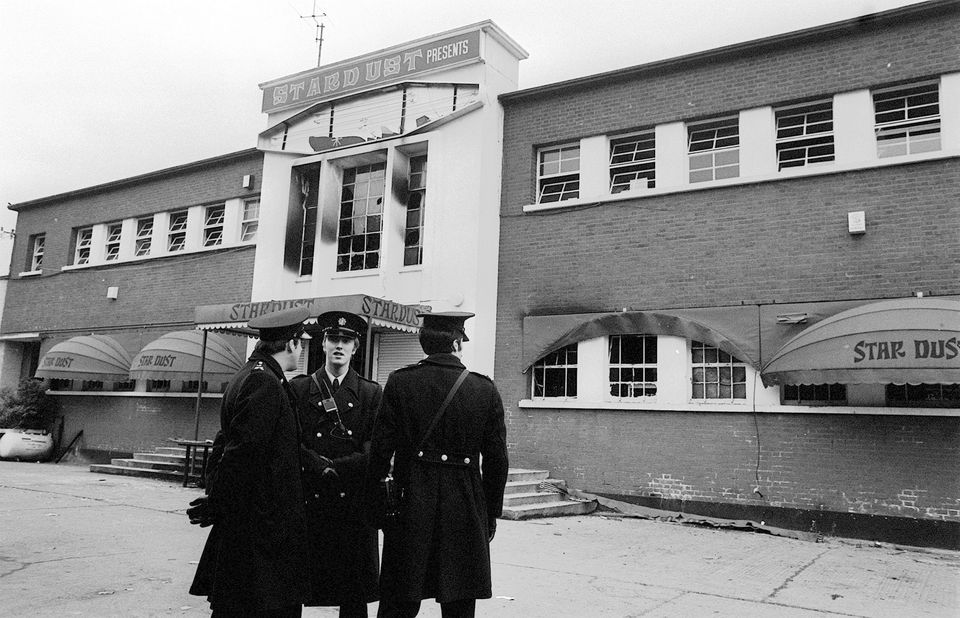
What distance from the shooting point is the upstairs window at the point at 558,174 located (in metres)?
13.2

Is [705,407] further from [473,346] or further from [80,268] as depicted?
[80,268]

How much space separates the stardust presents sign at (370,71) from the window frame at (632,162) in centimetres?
299

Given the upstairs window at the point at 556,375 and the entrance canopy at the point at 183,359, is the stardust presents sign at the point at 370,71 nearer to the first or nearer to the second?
the entrance canopy at the point at 183,359

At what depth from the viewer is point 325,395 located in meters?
4.75

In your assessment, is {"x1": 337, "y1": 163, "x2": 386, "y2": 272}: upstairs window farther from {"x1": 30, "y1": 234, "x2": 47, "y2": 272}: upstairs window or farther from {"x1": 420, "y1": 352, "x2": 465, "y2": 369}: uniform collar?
{"x1": 30, "y1": 234, "x2": 47, "y2": 272}: upstairs window

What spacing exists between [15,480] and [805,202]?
13482 mm

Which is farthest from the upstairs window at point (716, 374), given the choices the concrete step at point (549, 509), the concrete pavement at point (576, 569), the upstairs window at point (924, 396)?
the concrete step at point (549, 509)

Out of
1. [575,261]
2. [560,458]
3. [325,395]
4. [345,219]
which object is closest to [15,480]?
[345,219]

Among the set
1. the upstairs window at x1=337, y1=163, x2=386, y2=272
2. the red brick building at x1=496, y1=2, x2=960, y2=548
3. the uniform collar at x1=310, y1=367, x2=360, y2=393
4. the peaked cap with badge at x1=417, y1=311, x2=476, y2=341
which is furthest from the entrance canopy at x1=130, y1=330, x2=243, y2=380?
the peaked cap with badge at x1=417, y1=311, x2=476, y2=341

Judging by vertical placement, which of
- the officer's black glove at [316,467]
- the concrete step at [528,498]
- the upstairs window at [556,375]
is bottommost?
the concrete step at [528,498]

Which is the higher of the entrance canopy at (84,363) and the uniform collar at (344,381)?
the entrance canopy at (84,363)

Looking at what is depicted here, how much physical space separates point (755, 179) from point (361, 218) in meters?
7.31

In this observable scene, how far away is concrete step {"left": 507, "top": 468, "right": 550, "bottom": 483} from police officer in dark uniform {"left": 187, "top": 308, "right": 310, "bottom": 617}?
8.01m

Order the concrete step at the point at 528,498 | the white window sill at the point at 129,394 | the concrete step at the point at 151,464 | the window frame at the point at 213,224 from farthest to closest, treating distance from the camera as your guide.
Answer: the window frame at the point at 213,224 < the white window sill at the point at 129,394 < the concrete step at the point at 151,464 < the concrete step at the point at 528,498
